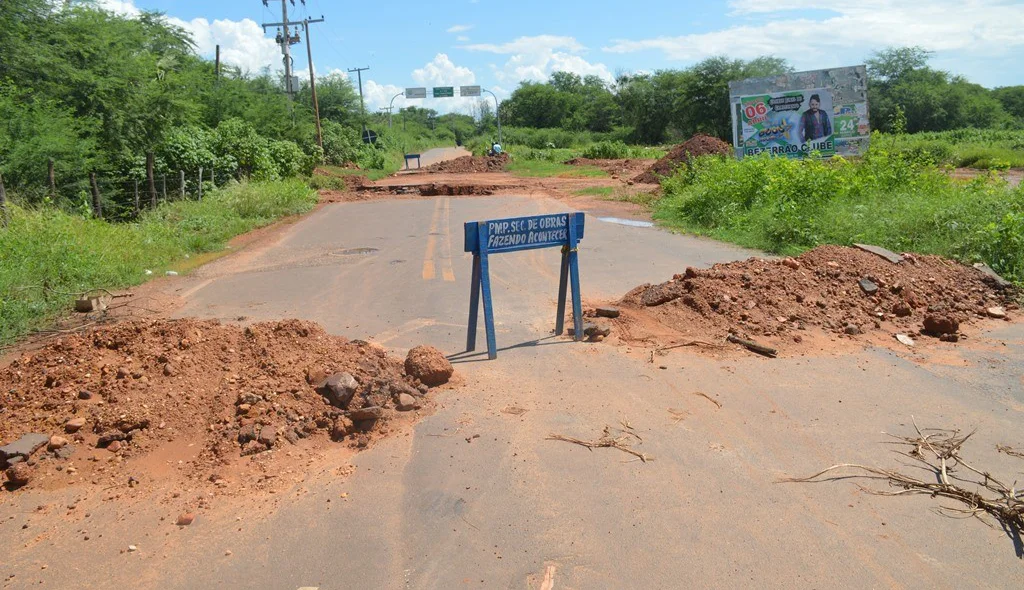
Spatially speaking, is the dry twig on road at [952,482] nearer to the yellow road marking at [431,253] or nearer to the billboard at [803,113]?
the yellow road marking at [431,253]

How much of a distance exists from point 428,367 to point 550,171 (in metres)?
35.4

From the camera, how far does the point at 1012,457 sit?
5070 mm

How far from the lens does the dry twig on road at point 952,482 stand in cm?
430

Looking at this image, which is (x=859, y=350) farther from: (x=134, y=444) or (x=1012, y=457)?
(x=134, y=444)

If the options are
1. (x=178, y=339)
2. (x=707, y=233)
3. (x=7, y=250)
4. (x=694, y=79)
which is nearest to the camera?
(x=178, y=339)

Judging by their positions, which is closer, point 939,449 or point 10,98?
point 939,449

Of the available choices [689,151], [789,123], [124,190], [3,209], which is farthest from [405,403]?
[689,151]

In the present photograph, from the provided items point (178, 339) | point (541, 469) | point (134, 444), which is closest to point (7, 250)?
point (178, 339)

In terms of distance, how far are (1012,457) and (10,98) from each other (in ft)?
59.7

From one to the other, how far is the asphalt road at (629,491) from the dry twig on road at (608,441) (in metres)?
0.07

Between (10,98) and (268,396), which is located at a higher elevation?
(10,98)

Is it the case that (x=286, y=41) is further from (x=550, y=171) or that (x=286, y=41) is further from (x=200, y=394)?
(x=200, y=394)

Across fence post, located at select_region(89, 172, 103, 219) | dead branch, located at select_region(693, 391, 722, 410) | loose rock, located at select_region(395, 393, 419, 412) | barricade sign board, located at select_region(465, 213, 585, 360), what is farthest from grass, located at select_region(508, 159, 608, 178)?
loose rock, located at select_region(395, 393, 419, 412)

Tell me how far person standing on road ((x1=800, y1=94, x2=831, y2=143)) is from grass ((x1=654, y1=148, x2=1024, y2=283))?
676 cm
